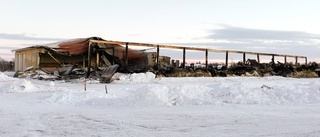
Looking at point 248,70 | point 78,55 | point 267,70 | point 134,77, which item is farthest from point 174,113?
point 267,70

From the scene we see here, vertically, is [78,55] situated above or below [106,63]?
above

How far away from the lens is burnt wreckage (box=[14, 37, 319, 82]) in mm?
28000

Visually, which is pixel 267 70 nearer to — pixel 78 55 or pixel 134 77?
pixel 134 77

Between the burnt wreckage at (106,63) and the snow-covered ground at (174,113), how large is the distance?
37.9 ft

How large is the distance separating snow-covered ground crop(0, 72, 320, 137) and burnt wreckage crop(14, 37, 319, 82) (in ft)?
37.9

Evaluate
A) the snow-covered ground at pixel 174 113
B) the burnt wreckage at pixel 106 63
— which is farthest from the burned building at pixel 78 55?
the snow-covered ground at pixel 174 113

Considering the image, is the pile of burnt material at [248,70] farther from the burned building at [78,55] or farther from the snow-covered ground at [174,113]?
the snow-covered ground at [174,113]

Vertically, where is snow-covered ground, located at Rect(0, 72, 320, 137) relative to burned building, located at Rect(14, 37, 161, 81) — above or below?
below

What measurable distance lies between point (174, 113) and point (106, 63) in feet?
68.3

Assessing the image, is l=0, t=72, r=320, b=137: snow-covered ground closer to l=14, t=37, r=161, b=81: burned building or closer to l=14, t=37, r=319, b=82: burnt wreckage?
l=14, t=37, r=319, b=82: burnt wreckage

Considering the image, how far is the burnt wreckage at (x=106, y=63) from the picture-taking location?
91.9ft

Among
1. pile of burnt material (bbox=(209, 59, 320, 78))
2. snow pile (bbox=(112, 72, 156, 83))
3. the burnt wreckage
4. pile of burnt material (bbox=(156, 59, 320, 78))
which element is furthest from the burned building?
pile of burnt material (bbox=(209, 59, 320, 78))

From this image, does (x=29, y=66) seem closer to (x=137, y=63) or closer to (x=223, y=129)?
(x=137, y=63)

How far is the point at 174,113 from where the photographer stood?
1100 centimetres
